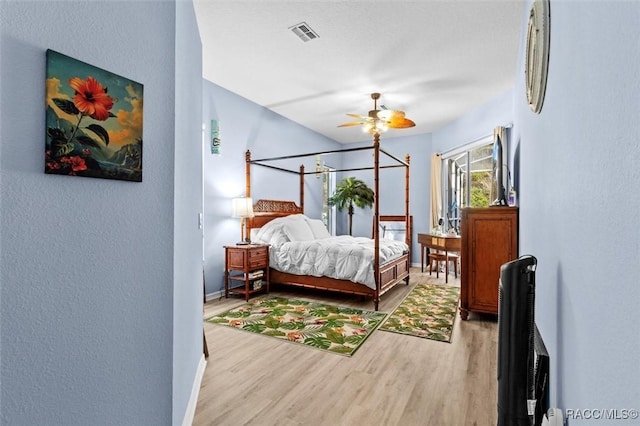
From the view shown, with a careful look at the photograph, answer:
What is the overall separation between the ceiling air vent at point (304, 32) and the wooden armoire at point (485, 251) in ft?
8.01

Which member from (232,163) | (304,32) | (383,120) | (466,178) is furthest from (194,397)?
(466,178)

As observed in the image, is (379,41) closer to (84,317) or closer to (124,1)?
(124,1)

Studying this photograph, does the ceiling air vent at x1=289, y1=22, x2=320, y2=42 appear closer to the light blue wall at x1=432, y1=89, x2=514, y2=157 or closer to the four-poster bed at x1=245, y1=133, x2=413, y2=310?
the four-poster bed at x1=245, y1=133, x2=413, y2=310

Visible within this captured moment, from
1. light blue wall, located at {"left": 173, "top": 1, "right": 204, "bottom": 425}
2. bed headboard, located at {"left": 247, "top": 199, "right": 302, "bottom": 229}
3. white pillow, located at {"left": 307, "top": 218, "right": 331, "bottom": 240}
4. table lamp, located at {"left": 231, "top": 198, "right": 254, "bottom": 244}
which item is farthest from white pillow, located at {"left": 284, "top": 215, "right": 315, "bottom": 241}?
light blue wall, located at {"left": 173, "top": 1, "right": 204, "bottom": 425}

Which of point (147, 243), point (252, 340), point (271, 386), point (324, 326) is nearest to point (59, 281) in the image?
point (147, 243)

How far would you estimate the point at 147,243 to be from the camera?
1.35 meters

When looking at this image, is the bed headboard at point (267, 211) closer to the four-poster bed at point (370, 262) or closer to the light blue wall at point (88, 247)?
the four-poster bed at point (370, 262)

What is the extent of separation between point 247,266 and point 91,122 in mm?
3247

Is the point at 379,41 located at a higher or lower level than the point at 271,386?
higher

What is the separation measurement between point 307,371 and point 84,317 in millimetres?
1641

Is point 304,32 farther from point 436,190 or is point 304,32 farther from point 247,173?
point 436,190

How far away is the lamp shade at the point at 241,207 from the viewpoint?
444 centimetres

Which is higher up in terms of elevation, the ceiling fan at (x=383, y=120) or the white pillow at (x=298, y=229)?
the ceiling fan at (x=383, y=120)

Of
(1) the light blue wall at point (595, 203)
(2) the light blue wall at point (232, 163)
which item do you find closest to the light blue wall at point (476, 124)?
(2) the light blue wall at point (232, 163)
